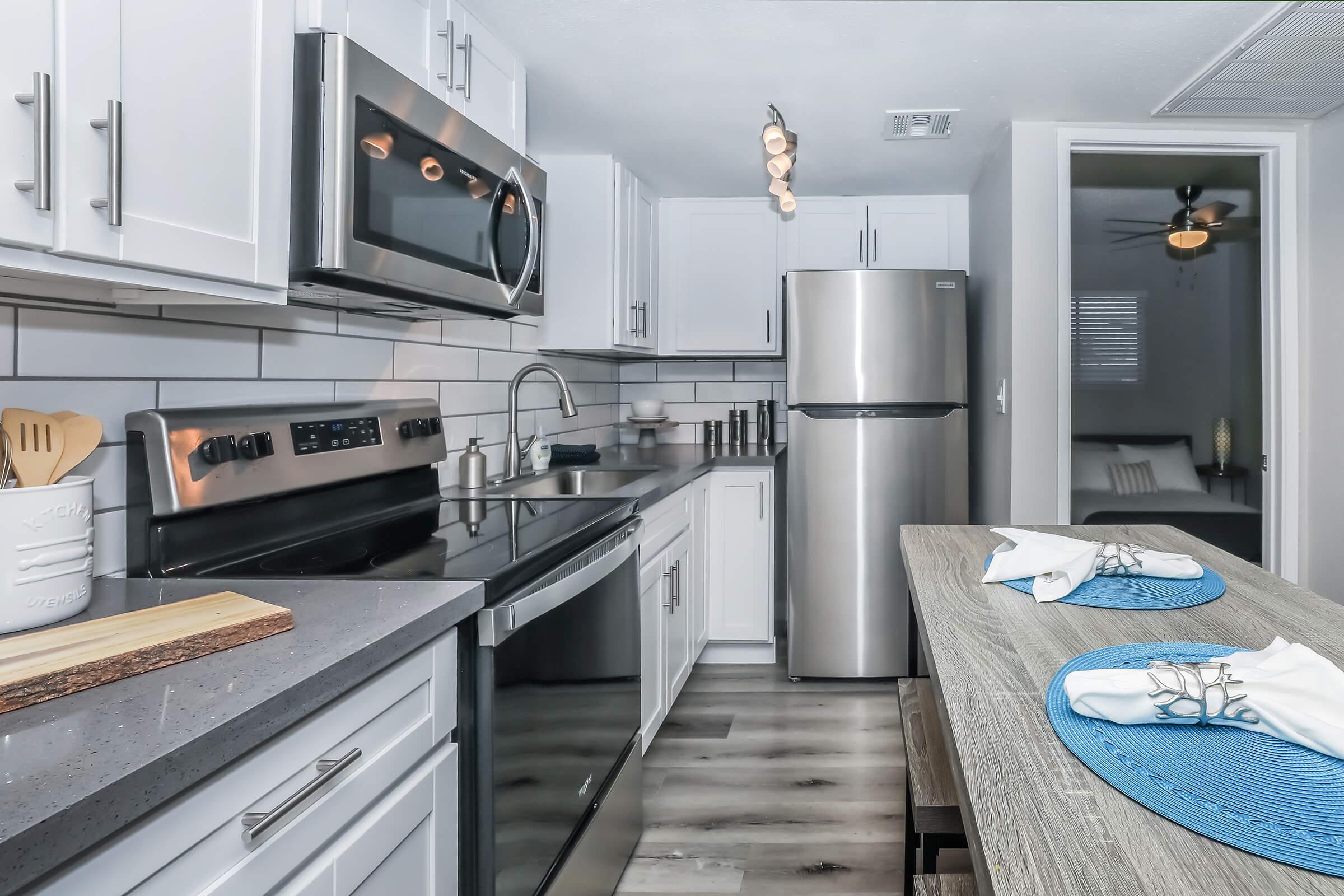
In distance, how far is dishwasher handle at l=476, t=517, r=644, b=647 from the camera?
1.19m

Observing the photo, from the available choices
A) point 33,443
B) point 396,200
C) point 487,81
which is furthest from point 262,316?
point 487,81

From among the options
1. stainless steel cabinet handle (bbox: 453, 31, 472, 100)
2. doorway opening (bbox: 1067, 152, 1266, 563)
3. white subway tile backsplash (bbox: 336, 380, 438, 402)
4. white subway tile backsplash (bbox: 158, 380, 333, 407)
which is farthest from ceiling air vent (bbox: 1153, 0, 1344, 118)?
white subway tile backsplash (bbox: 158, 380, 333, 407)

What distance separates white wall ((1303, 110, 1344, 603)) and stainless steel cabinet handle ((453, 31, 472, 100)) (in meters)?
2.87

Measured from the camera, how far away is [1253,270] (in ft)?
9.81

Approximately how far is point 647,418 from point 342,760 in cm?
309

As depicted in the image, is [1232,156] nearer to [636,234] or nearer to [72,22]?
[636,234]

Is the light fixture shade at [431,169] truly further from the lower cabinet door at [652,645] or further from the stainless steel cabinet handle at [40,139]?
the lower cabinet door at [652,645]

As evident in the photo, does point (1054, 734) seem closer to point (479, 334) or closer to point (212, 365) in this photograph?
point (212, 365)

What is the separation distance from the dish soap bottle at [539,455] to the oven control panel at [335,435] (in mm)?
953

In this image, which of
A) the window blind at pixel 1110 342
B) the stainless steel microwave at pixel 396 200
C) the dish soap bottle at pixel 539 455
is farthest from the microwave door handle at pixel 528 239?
the window blind at pixel 1110 342

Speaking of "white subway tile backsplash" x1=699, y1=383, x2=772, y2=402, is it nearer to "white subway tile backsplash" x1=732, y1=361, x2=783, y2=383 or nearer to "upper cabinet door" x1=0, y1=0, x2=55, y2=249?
"white subway tile backsplash" x1=732, y1=361, x2=783, y2=383

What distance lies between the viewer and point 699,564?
126 inches

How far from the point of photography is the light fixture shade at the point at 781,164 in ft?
7.45

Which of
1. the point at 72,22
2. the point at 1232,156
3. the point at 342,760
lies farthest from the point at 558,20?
the point at 1232,156
